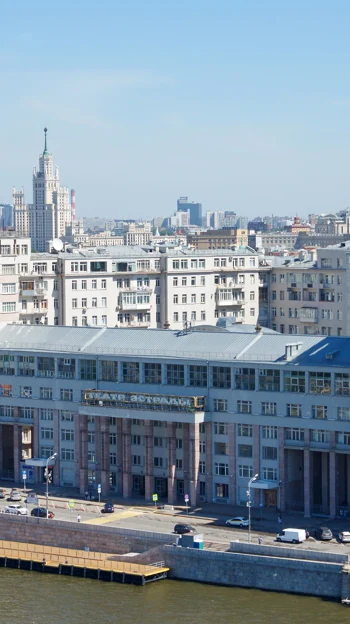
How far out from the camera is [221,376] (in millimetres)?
98562

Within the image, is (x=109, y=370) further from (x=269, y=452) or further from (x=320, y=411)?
(x=320, y=411)

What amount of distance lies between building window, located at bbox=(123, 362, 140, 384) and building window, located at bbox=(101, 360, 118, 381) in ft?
2.55

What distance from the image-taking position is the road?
8588 centimetres

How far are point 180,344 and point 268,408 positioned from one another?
10.2 metres

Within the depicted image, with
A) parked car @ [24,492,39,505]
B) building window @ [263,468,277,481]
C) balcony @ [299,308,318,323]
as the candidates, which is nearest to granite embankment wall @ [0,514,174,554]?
parked car @ [24,492,39,505]

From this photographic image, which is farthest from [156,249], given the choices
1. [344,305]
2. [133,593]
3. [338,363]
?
[133,593]

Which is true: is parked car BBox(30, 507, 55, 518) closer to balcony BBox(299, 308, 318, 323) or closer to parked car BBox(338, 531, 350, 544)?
parked car BBox(338, 531, 350, 544)

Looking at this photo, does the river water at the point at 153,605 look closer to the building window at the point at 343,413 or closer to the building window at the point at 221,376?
the building window at the point at 343,413

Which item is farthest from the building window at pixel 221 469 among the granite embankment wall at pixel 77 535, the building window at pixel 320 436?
the granite embankment wall at pixel 77 535

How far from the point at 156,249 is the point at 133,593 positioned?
86343mm

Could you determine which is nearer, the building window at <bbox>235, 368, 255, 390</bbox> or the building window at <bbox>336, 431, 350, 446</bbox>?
the building window at <bbox>336, 431, 350, 446</bbox>

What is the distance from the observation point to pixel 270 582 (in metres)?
81.8

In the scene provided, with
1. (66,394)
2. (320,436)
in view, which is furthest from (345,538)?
(66,394)

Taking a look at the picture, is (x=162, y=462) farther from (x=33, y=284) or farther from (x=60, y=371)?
(x=33, y=284)
